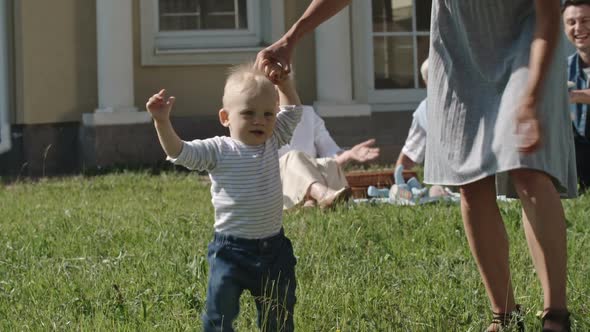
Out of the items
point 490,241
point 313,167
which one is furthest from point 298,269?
point 313,167

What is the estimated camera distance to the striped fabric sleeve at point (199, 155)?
3270 millimetres

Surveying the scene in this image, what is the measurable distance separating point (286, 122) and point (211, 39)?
708cm

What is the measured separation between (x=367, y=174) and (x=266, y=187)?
4578 mm

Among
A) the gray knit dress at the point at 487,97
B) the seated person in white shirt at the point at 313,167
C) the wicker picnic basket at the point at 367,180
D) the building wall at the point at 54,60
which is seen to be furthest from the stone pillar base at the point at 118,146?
the gray knit dress at the point at 487,97

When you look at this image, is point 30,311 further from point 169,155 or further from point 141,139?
point 141,139

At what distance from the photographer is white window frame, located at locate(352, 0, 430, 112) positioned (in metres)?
10.5

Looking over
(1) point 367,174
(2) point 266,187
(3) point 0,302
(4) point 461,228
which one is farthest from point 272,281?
(1) point 367,174

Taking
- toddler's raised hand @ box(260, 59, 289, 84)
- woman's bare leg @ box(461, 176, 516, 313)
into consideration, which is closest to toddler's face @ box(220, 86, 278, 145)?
toddler's raised hand @ box(260, 59, 289, 84)

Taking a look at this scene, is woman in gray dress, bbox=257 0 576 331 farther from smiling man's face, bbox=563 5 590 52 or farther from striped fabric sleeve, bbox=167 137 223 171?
smiling man's face, bbox=563 5 590 52

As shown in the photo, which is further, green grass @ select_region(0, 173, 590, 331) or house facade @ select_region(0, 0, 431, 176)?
house facade @ select_region(0, 0, 431, 176)

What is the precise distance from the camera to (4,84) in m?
10.0

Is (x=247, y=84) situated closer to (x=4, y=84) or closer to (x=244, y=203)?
(x=244, y=203)

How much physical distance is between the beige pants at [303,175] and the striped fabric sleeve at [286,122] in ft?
11.3

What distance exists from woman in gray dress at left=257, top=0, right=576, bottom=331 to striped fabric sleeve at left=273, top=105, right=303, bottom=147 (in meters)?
0.14
